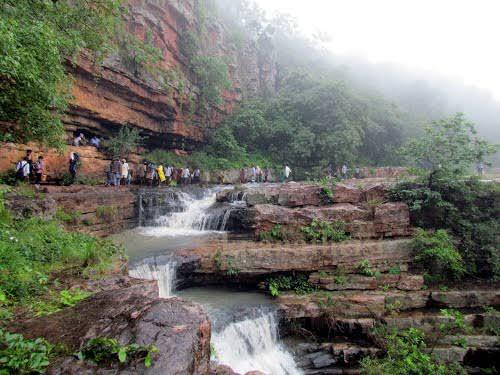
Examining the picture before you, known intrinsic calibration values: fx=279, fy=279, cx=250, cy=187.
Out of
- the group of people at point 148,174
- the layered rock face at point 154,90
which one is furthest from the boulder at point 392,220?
the layered rock face at point 154,90

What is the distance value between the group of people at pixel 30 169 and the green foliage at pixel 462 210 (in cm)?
1359

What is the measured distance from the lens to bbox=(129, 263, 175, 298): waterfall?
709 cm

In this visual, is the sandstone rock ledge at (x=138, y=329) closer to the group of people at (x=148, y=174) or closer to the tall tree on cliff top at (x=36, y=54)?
the tall tree on cliff top at (x=36, y=54)

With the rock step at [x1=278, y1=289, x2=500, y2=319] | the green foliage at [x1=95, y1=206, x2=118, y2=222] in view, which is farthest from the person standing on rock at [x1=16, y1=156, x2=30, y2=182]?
the rock step at [x1=278, y1=289, x2=500, y2=319]

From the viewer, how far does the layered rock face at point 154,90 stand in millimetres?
14367

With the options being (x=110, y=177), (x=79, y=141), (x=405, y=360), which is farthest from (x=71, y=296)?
(x=79, y=141)

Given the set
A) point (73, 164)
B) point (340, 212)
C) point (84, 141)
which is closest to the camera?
point (340, 212)

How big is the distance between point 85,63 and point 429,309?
1658 centimetres

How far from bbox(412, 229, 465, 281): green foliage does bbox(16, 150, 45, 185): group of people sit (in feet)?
44.4

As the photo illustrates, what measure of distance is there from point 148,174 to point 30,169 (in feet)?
20.6

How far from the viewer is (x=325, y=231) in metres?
8.93

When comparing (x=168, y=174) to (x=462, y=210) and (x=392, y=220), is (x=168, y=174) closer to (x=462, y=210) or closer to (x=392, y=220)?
(x=392, y=220)

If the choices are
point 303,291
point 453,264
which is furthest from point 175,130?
point 453,264

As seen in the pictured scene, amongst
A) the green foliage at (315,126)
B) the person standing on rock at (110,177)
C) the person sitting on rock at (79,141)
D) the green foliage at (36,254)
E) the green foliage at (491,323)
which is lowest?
the green foliage at (491,323)
